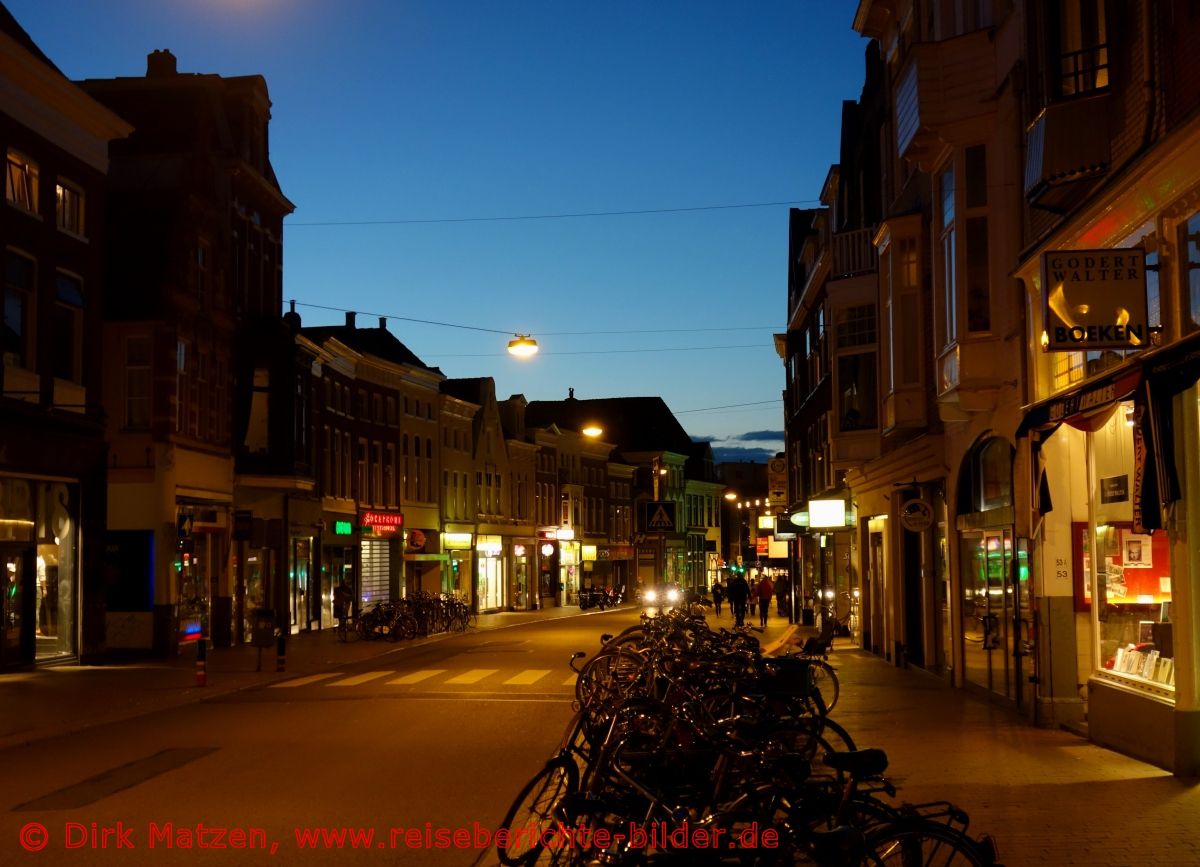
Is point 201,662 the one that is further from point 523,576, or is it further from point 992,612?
point 523,576

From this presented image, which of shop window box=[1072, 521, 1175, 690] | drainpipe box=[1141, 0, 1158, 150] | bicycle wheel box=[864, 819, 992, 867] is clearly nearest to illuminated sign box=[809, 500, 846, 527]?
shop window box=[1072, 521, 1175, 690]

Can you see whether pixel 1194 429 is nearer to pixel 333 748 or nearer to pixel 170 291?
pixel 333 748

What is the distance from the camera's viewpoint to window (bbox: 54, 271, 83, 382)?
88.7ft

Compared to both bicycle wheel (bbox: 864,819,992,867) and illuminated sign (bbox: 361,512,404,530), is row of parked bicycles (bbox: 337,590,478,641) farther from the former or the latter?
bicycle wheel (bbox: 864,819,992,867)

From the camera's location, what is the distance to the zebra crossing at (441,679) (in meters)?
23.9

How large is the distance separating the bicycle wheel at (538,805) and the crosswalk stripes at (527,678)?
596 inches

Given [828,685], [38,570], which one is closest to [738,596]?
[38,570]

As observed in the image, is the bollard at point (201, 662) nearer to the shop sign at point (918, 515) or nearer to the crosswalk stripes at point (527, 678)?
the crosswalk stripes at point (527, 678)

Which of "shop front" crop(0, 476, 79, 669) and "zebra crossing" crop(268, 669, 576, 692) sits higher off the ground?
"shop front" crop(0, 476, 79, 669)

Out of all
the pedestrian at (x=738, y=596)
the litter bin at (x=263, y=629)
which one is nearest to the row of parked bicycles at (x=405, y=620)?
the pedestrian at (x=738, y=596)

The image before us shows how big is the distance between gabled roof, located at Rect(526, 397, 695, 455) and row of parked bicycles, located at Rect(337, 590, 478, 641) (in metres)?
60.2

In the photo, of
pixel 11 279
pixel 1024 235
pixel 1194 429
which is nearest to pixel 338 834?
pixel 1194 429

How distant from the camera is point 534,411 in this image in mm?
105000

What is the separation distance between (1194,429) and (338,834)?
7.64 metres
